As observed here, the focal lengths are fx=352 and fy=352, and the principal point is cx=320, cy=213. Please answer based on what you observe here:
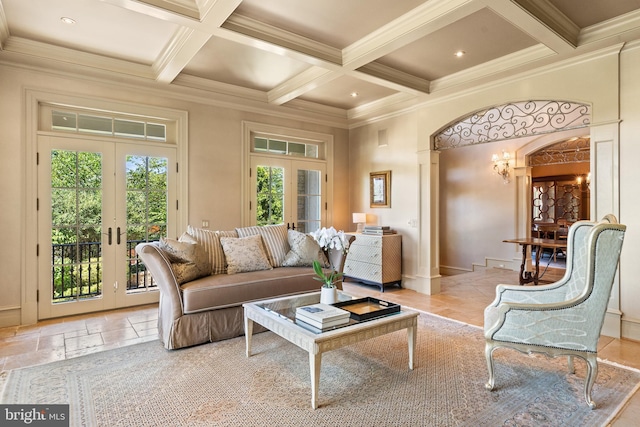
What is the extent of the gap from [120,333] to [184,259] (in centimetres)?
102

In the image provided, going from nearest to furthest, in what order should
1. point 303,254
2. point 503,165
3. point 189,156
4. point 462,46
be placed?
point 462,46
point 303,254
point 189,156
point 503,165

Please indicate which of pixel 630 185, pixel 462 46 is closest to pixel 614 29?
pixel 462 46

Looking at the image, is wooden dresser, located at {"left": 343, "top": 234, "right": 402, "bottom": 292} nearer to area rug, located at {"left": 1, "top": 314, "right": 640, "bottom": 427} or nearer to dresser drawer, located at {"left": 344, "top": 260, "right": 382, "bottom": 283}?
dresser drawer, located at {"left": 344, "top": 260, "right": 382, "bottom": 283}

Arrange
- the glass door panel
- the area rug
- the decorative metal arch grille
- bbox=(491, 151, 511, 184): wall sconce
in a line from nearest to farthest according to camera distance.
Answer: the area rug
the decorative metal arch grille
the glass door panel
bbox=(491, 151, 511, 184): wall sconce

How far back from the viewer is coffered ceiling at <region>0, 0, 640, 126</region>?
2891 millimetres

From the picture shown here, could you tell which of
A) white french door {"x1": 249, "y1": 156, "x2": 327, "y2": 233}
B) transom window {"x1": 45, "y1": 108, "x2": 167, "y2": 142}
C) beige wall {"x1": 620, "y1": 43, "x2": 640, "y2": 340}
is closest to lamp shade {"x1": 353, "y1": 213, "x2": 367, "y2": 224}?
white french door {"x1": 249, "y1": 156, "x2": 327, "y2": 233}

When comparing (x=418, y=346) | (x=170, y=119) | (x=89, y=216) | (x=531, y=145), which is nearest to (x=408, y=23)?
(x=418, y=346)

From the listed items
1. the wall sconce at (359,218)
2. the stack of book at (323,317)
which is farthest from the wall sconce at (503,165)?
the stack of book at (323,317)

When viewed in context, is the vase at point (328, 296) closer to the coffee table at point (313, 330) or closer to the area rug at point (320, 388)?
the coffee table at point (313, 330)

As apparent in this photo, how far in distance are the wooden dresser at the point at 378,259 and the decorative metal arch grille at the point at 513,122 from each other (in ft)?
5.27

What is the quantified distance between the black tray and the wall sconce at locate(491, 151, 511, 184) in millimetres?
5420

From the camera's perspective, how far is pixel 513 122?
4.34 meters

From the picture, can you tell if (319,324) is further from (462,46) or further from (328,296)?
(462,46)

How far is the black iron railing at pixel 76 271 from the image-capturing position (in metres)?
4.04
